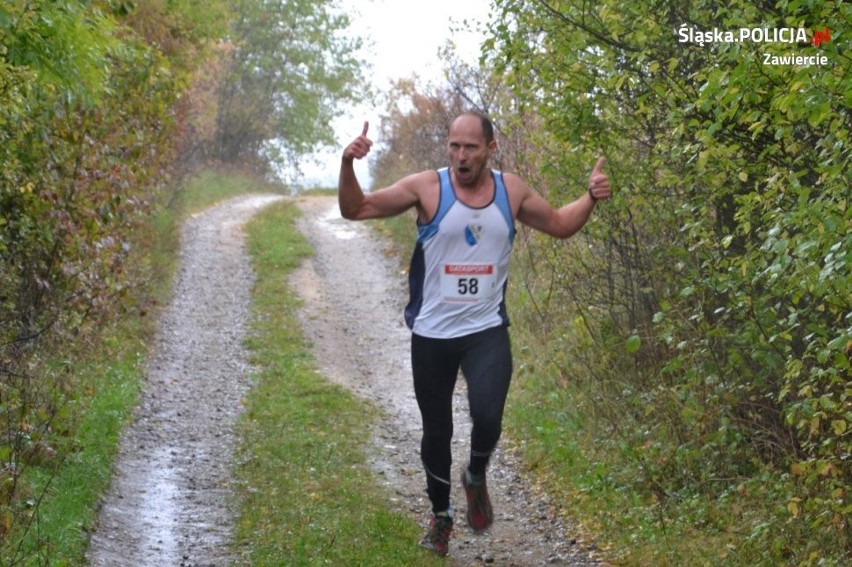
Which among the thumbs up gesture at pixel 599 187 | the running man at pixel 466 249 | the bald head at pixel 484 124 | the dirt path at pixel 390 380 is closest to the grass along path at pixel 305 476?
the dirt path at pixel 390 380

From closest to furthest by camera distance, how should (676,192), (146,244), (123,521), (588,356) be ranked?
(123,521) < (676,192) < (588,356) < (146,244)

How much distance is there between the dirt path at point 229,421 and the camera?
6.90 metres

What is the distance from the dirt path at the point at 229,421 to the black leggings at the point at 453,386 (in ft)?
2.12

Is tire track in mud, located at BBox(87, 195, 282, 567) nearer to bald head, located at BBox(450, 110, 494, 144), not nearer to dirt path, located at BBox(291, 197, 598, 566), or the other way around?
dirt path, located at BBox(291, 197, 598, 566)

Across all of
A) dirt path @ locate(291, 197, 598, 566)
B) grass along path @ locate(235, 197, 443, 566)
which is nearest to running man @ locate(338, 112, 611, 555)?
grass along path @ locate(235, 197, 443, 566)

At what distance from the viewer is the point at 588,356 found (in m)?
10.1

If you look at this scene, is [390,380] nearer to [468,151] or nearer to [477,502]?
[477,502]

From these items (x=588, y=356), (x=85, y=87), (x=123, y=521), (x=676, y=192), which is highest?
(x=85, y=87)

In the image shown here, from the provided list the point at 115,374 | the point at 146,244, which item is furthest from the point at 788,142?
the point at 146,244

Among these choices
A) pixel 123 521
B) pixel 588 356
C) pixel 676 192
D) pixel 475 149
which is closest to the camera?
pixel 475 149

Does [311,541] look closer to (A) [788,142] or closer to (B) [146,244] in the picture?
(A) [788,142]

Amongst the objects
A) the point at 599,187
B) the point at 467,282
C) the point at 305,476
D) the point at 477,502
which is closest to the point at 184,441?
the point at 305,476

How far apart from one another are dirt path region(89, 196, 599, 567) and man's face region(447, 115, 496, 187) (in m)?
2.21

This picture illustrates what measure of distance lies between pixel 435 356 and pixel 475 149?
3.58 feet
